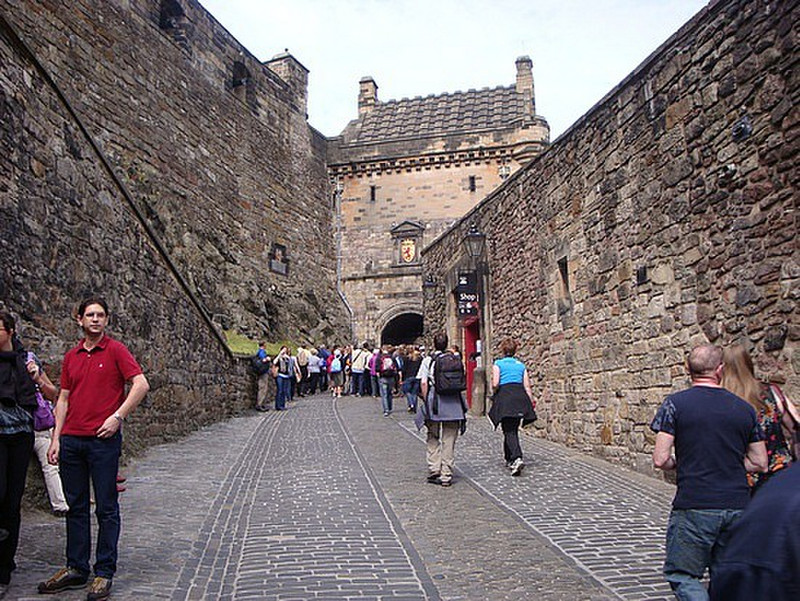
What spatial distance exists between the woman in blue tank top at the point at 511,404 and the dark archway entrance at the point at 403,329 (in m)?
22.8

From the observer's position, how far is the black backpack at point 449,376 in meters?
7.65

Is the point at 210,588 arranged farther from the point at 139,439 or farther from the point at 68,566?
the point at 139,439

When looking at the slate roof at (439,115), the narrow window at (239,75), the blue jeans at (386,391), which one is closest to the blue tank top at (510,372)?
the blue jeans at (386,391)

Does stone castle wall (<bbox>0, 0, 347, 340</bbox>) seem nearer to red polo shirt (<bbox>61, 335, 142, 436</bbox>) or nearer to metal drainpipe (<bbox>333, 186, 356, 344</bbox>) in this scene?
metal drainpipe (<bbox>333, 186, 356, 344</bbox>)

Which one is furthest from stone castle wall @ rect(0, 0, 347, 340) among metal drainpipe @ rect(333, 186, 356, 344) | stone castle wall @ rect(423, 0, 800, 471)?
stone castle wall @ rect(423, 0, 800, 471)

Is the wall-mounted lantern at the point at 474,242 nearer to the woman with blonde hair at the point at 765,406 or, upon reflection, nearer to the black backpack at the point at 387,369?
the black backpack at the point at 387,369

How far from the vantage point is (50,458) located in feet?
13.5

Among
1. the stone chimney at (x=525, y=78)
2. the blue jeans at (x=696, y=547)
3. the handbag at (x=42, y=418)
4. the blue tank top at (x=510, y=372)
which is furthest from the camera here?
the stone chimney at (x=525, y=78)

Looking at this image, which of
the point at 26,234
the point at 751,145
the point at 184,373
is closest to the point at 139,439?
the point at 184,373

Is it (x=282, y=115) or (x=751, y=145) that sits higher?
(x=282, y=115)

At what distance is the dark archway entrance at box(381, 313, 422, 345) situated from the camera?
31734mm

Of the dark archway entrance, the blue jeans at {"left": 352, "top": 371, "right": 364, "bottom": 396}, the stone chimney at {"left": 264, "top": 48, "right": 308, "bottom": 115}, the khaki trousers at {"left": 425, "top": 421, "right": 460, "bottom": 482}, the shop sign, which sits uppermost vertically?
the stone chimney at {"left": 264, "top": 48, "right": 308, "bottom": 115}

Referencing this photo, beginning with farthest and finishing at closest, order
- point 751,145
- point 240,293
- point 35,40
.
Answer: point 240,293 < point 35,40 < point 751,145

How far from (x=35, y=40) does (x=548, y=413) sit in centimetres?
1249
